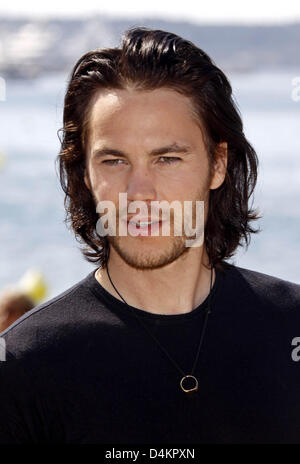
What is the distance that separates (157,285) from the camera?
238cm

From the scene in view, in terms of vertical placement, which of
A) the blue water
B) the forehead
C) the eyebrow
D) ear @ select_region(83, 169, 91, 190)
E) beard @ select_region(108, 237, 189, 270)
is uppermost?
the blue water

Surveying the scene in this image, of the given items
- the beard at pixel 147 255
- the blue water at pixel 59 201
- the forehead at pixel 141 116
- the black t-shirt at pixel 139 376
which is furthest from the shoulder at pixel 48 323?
the blue water at pixel 59 201

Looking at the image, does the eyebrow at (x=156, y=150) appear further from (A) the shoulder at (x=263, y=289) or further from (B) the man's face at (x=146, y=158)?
(A) the shoulder at (x=263, y=289)

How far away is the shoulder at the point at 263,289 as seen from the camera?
2494 millimetres

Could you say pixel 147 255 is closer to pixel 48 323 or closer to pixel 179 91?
pixel 48 323

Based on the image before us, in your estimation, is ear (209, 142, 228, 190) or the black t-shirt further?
ear (209, 142, 228, 190)

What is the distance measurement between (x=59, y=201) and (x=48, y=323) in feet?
83.5

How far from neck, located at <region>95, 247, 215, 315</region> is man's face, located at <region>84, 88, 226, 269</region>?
7cm

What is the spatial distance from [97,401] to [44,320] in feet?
0.88

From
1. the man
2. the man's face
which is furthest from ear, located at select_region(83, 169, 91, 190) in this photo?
the man's face

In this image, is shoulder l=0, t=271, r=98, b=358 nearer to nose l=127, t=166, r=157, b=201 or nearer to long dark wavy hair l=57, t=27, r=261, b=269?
long dark wavy hair l=57, t=27, r=261, b=269

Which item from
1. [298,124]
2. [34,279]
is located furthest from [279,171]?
[34,279]

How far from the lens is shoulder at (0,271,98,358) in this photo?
220 cm

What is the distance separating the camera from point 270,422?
88.1 inches
